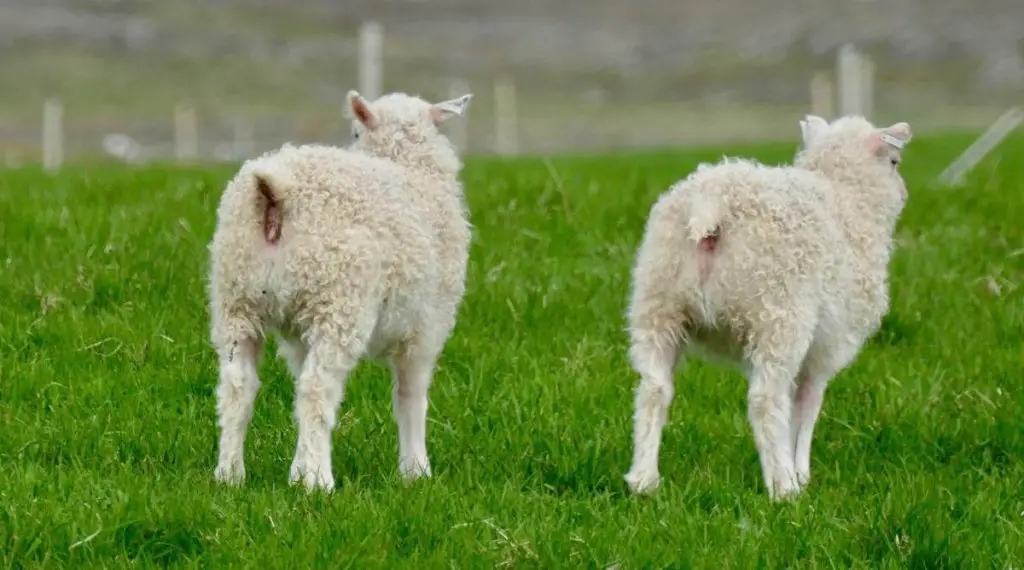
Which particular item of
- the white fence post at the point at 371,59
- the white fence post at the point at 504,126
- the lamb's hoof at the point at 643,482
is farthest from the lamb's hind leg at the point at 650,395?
the white fence post at the point at 504,126

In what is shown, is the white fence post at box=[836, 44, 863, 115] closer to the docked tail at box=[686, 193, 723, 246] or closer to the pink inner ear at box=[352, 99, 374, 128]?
the pink inner ear at box=[352, 99, 374, 128]

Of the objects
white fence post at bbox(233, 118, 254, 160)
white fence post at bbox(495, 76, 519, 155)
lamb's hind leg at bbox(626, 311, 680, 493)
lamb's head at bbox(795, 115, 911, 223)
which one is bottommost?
white fence post at bbox(233, 118, 254, 160)

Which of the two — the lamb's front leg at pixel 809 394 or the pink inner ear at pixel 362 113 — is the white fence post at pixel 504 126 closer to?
the pink inner ear at pixel 362 113

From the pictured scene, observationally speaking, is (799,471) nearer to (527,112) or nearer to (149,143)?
(149,143)

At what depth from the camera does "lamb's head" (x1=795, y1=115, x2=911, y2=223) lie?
20.5 ft

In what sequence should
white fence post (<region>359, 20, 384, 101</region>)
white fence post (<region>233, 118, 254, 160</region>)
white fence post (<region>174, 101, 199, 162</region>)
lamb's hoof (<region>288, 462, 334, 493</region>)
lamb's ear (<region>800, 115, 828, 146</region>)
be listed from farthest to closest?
white fence post (<region>233, 118, 254, 160</region>) < white fence post (<region>174, 101, 199, 162</region>) < white fence post (<region>359, 20, 384, 101</region>) < lamb's ear (<region>800, 115, 828, 146</region>) < lamb's hoof (<region>288, 462, 334, 493</region>)

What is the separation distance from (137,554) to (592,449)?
1.89 meters

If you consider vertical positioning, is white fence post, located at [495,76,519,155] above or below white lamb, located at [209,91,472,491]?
below

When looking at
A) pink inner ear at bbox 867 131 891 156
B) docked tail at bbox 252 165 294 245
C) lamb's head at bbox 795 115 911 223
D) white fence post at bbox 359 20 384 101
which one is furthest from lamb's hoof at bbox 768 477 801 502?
white fence post at bbox 359 20 384 101

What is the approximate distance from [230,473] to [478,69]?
208 ft

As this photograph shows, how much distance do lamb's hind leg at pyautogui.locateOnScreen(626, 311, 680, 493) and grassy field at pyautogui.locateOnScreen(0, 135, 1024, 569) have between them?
5.9 inches

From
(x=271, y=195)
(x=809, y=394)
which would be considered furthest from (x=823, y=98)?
(x=271, y=195)

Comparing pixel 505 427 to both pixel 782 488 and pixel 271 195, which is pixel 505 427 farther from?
pixel 271 195

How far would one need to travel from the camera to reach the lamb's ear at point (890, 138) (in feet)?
20.4
